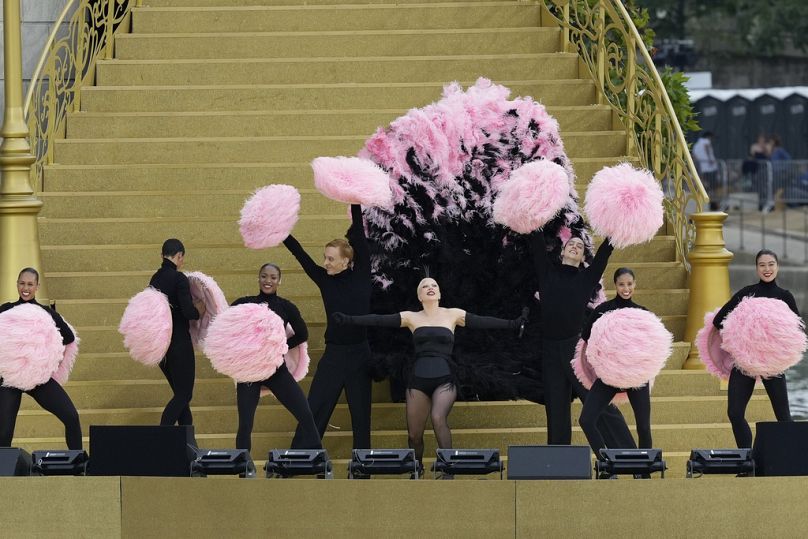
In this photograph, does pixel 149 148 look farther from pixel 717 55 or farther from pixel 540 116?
pixel 717 55

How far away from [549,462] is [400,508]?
0.97m

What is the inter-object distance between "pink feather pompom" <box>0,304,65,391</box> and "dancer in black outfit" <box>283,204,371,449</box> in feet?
6.09

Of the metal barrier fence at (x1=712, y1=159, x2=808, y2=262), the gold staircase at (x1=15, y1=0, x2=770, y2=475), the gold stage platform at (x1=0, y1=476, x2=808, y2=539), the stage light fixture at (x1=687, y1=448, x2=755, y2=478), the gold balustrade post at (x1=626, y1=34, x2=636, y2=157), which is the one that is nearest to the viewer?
the gold stage platform at (x1=0, y1=476, x2=808, y2=539)

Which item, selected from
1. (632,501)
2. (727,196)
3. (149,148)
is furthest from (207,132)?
(727,196)

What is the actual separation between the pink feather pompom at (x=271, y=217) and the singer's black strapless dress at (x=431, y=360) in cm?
128

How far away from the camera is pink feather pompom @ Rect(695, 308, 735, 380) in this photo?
43.8 ft

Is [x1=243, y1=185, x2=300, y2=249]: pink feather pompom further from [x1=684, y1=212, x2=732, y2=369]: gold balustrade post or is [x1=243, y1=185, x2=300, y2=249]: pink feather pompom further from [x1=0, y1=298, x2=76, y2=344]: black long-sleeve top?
[x1=684, y1=212, x2=732, y2=369]: gold balustrade post

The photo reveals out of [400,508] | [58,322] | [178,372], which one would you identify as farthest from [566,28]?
[400,508]

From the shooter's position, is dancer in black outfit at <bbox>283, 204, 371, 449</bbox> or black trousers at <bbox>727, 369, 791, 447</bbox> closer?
black trousers at <bbox>727, 369, 791, 447</bbox>

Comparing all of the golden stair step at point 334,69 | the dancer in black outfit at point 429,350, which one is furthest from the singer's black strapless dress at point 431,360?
the golden stair step at point 334,69

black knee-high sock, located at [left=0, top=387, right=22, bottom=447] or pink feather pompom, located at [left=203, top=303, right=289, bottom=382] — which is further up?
pink feather pompom, located at [left=203, top=303, right=289, bottom=382]

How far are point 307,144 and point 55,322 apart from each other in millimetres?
4332

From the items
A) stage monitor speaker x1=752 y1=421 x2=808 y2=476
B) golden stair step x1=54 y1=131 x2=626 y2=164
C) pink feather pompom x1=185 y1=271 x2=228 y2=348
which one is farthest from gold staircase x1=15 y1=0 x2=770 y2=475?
stage monitor speaker x1=752 y1=421 x2=808 y2=476

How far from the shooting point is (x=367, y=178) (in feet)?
44.3
